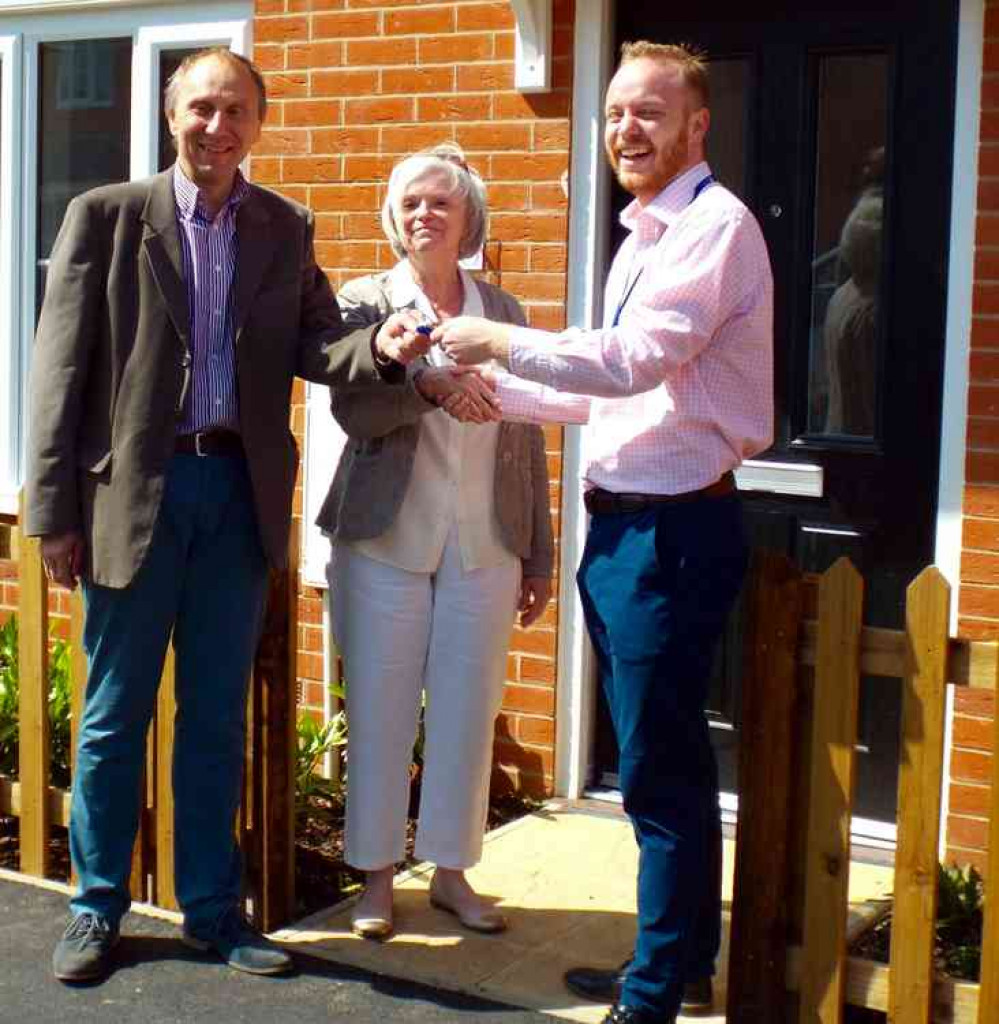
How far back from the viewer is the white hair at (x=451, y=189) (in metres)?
4.41

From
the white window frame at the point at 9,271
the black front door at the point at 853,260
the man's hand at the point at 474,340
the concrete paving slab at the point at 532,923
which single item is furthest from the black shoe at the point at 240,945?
the white window frame at the point at 9,271

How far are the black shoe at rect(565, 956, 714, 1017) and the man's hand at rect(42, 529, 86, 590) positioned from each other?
5.00 feet

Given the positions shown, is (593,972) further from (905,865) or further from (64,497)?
(64,497)

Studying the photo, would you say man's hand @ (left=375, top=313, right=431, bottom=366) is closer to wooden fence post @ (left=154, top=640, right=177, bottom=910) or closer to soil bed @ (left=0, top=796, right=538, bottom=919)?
wooden fence post @ (left=154, top=640, right=177, bottom=910)

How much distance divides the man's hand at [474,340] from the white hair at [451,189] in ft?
1.86

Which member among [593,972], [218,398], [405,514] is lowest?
[593,972]

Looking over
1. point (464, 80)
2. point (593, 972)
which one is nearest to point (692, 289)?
point (593, 972)

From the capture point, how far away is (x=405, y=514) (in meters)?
4.48

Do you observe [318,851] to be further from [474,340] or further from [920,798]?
[920,798]

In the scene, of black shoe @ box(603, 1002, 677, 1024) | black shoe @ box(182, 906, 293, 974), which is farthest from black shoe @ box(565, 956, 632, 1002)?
black shoe @ box(182, 906, 293, 974)

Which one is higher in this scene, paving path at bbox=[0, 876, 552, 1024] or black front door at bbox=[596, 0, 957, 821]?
black front door at bbox=[596, 0, 957, 821]

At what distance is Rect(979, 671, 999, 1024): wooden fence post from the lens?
12.0 ft

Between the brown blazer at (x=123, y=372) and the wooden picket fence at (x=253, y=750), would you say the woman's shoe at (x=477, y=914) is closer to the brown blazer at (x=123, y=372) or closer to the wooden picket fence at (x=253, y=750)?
the wooden picket fence at (x=253, y=750)

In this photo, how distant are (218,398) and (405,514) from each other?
0.55 metres
